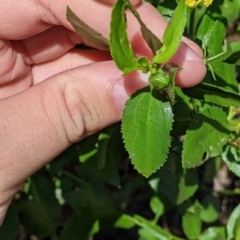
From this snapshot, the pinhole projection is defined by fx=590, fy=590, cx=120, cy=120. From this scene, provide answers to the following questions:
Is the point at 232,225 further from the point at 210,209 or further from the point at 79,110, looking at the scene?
the point at 79,110

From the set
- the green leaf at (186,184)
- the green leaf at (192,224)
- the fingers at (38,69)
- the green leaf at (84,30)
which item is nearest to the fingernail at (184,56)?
the green leaf at (84,30)

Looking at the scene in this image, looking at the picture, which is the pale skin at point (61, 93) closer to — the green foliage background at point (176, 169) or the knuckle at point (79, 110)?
the knuckle at point (79, 110)

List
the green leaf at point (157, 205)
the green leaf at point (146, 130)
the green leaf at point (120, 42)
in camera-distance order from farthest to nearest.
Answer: the green leaf at point (157, 205), the green leaf at point (146, 130), the green leaf at point (120, 42)

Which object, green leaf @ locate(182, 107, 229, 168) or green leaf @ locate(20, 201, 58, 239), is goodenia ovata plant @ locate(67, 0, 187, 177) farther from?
green leaf @ locate(20, 201, 58, 239)

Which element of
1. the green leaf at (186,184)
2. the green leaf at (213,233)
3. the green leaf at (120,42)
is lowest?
the green leaf at (213,233)

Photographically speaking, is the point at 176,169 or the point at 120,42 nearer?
the point at 120,42

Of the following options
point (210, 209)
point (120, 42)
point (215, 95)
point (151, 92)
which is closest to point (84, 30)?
point (120, 42)

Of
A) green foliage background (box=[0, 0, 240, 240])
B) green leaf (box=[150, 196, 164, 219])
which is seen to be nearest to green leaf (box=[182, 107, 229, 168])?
green foliage background (box=[0, 0, 240, 240])
